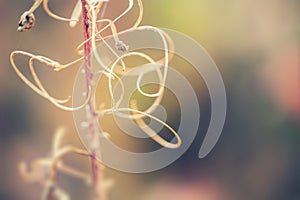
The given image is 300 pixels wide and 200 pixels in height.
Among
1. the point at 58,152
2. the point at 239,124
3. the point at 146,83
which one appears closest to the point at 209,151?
Result: the point at 239,124

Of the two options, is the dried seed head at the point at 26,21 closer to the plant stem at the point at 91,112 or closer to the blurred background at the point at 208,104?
the plant stem at the point at 91,112

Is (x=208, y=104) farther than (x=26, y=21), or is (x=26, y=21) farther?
(x=208, y=104)

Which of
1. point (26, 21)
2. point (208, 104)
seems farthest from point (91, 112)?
point (208, 104)

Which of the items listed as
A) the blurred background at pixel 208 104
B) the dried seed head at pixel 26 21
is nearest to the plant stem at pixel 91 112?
the dried seed head at pixel 26 21

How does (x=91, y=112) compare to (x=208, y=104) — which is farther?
(x=208, y=104)

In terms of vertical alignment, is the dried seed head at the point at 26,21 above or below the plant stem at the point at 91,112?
above

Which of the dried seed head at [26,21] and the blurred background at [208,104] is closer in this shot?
the dried seed head at [26,21]

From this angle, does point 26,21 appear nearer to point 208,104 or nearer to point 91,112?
point 91,112

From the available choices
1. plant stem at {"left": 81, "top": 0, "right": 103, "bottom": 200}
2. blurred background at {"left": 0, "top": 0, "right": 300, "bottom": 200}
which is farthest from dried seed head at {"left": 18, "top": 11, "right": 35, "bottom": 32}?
blurred background at {"left": 0, "top": 0, "right": 300, "bottom": 200}

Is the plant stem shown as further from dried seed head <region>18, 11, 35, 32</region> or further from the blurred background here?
the blurred background

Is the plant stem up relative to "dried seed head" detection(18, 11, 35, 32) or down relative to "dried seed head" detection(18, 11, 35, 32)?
down
